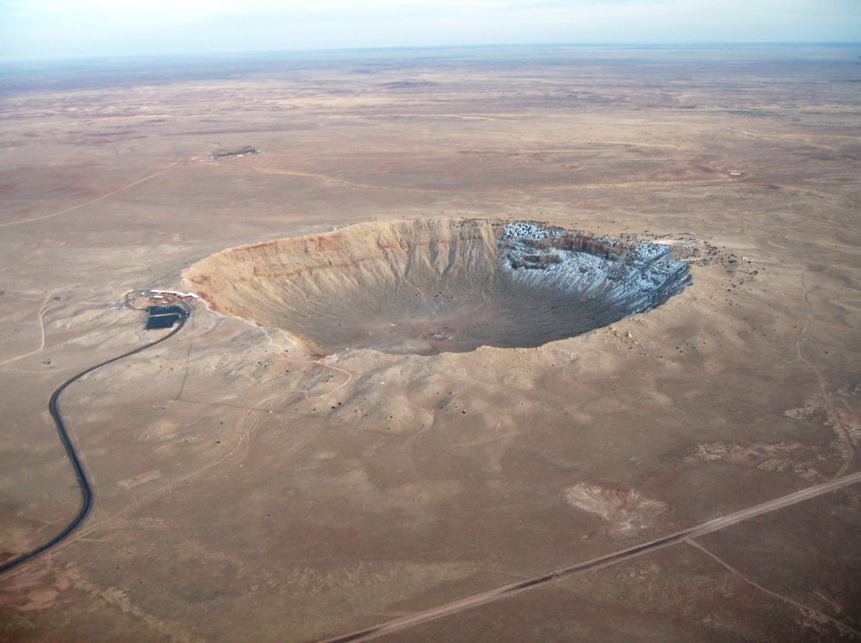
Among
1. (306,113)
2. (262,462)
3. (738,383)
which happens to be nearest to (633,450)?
(738,383)

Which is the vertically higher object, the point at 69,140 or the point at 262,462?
the point at 69,140

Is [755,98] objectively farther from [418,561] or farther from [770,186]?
[418,561]

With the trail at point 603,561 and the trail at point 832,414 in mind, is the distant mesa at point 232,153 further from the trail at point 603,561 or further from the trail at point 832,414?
the trail at point 603,561

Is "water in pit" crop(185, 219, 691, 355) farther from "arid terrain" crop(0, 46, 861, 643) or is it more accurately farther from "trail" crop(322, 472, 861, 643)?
"trail" crop(322, 472, 861, 643)

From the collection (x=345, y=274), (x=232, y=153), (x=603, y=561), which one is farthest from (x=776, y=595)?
(x=232, y=153)

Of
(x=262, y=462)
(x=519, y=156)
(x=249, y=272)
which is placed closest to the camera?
(x=262, y=462)

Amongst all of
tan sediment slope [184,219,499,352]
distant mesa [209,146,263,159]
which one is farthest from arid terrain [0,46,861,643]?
distant mesa [209,146,263,159]

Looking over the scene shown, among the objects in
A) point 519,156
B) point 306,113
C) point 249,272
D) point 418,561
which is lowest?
point 418,561
